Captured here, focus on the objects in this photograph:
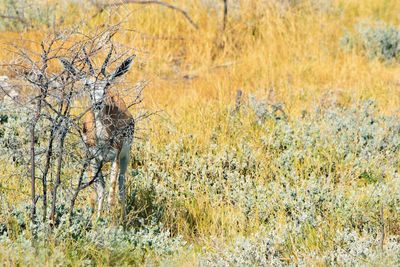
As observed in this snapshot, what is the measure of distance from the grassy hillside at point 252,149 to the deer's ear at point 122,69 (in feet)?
0.48

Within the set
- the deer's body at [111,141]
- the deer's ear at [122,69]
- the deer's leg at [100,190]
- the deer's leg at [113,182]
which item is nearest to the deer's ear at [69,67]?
the deer's ear at [122,69]

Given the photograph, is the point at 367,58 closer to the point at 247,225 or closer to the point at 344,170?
the point at 344,170

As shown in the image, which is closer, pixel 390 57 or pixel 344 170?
pixel 344 170

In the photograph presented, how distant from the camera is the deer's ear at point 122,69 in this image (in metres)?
5.22

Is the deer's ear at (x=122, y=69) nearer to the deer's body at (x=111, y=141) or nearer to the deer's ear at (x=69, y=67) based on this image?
the deer's body at (x=111, y=141)

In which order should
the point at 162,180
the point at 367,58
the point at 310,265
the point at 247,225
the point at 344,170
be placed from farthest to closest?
the point at 367,58 → the point at 344,170 → the point at 162,180 → the point at 247,225 → the point at 310,265

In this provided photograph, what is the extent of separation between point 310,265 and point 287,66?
594cm

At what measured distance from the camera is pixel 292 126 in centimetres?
799

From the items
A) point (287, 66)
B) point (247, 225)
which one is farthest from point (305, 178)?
point (287, 66)

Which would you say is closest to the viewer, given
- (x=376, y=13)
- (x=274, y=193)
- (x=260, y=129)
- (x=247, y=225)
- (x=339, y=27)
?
(x=247, y=225)

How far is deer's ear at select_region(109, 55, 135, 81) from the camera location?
522cm

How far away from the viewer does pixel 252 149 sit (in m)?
7.32

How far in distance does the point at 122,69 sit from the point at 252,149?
2.31 metres

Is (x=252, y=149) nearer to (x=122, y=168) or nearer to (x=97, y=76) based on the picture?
(x=122, y=168)
